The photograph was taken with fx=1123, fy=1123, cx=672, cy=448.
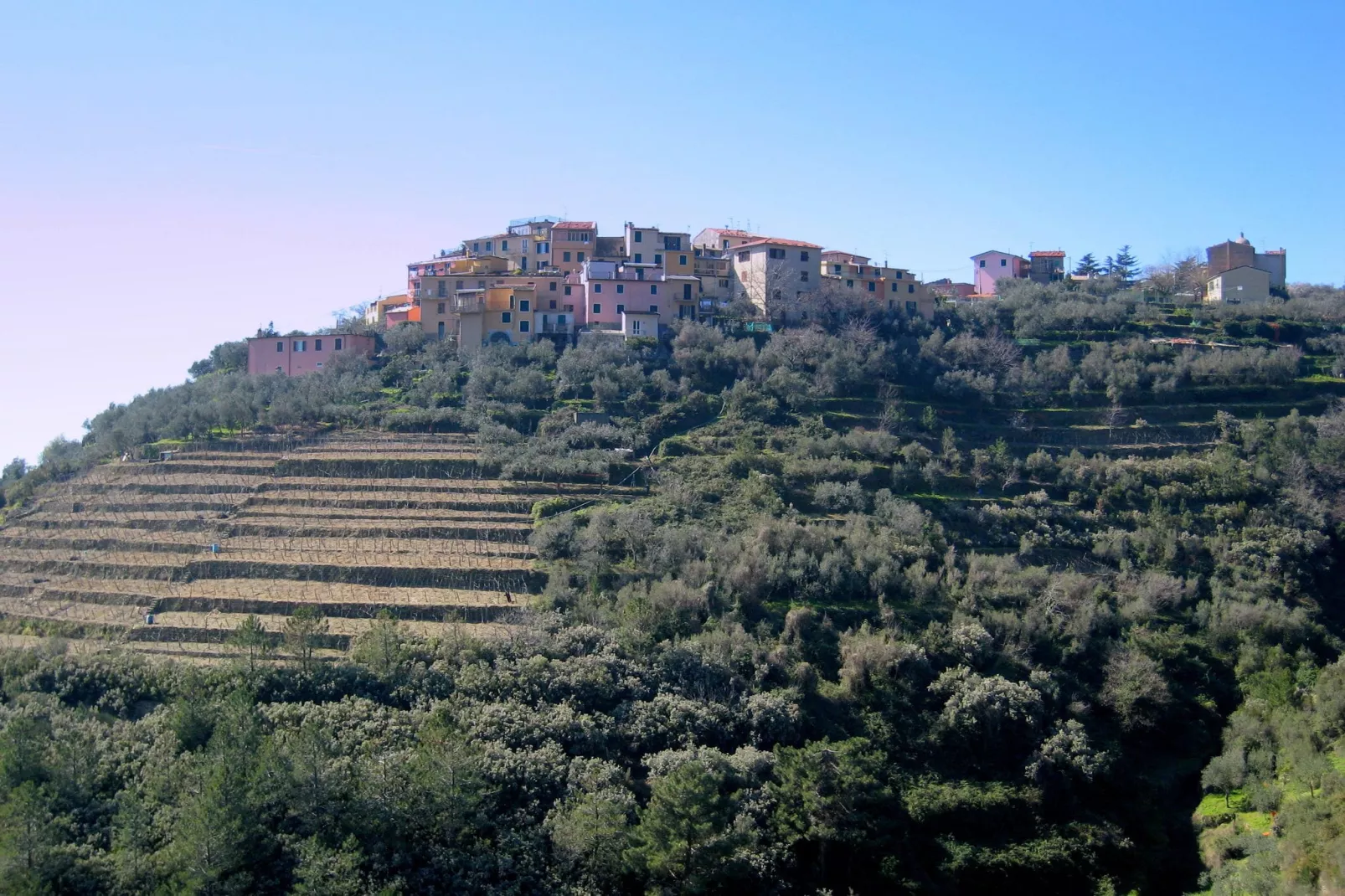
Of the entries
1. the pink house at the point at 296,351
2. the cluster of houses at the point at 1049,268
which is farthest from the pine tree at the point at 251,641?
the cluster of houses at the point at 1049,268

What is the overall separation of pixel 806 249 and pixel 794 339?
285 inches

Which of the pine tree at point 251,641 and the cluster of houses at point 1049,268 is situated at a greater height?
the cluster of houses at point 1049,268

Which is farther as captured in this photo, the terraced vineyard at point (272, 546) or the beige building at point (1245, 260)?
the beige building at point (1245, 260)

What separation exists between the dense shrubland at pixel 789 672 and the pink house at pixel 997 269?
60.1 ft

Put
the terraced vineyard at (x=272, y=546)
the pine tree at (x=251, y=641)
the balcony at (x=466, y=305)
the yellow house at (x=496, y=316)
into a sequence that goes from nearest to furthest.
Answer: the pine tree at (x=251, y=641), the terraced vineyard at (x=272, y=546), the yellow house at (x=496, y=316), the balcony at (x=466, y=305)

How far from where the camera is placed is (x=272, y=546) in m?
33.9

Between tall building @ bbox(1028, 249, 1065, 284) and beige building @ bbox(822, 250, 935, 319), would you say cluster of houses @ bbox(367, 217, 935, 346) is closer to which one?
beige building @ bbox(822, 250, 935, 319)

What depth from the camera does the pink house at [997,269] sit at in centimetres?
6331

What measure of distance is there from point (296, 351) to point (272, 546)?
17080 millimetres

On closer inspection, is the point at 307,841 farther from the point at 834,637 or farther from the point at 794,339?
the point at 794,339

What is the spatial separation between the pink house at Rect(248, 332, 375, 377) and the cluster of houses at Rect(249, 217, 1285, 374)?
42 millimetres

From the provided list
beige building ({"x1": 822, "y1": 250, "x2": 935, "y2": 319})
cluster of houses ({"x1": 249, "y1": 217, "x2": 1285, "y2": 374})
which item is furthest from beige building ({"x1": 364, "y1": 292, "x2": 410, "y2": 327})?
beige building ({"x1": 822, "y1": 250, "x2": 935, "y2": 319})

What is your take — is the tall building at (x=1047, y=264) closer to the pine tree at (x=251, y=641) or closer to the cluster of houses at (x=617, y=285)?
the cluster of houses at (x=617, y=285)

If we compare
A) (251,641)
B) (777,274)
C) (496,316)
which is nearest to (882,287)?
(777,274)
